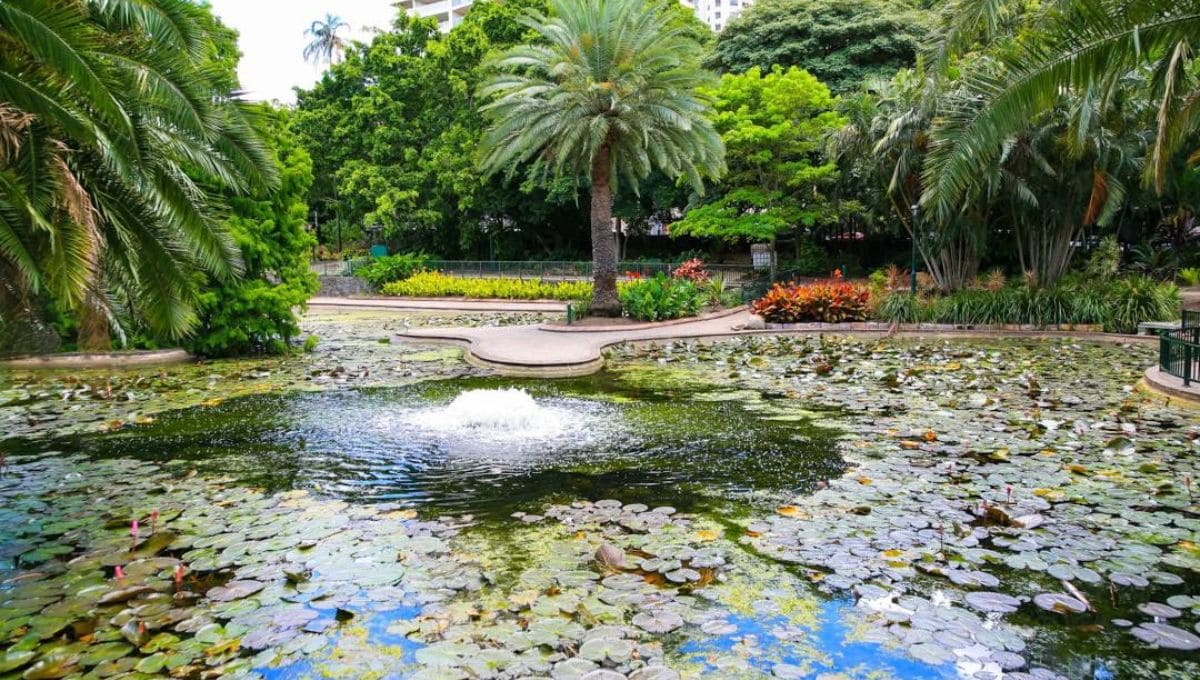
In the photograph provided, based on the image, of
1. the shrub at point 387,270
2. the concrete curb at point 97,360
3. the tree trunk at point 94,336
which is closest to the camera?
the concrete curb at point 97,360

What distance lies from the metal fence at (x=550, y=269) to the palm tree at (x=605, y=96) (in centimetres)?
1176

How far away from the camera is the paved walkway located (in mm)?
30234

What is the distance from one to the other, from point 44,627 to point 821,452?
22.8 feet

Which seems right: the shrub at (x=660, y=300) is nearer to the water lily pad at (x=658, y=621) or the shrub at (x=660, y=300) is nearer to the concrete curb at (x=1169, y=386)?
the concrete curb at (x=1169, y=386)

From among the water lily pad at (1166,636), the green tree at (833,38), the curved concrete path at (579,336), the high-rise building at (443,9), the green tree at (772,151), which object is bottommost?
the water lily pad at (1166,636)

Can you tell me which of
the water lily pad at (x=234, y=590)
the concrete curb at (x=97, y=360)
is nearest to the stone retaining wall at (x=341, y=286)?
the concrete curb at (x=97, y=360)

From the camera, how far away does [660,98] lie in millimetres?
21672

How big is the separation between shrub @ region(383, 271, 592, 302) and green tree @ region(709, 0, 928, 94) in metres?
13.6

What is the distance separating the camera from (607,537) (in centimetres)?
632

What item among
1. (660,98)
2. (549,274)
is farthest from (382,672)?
(549,274)

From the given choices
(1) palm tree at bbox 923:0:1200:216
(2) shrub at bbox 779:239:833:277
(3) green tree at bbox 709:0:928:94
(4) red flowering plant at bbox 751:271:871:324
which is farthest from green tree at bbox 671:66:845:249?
(1) palm tree at bbox 923:0:1200:216

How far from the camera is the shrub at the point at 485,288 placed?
32531 mm

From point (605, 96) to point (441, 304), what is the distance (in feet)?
46.9

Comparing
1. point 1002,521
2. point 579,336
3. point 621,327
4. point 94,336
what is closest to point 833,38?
point 621,327
